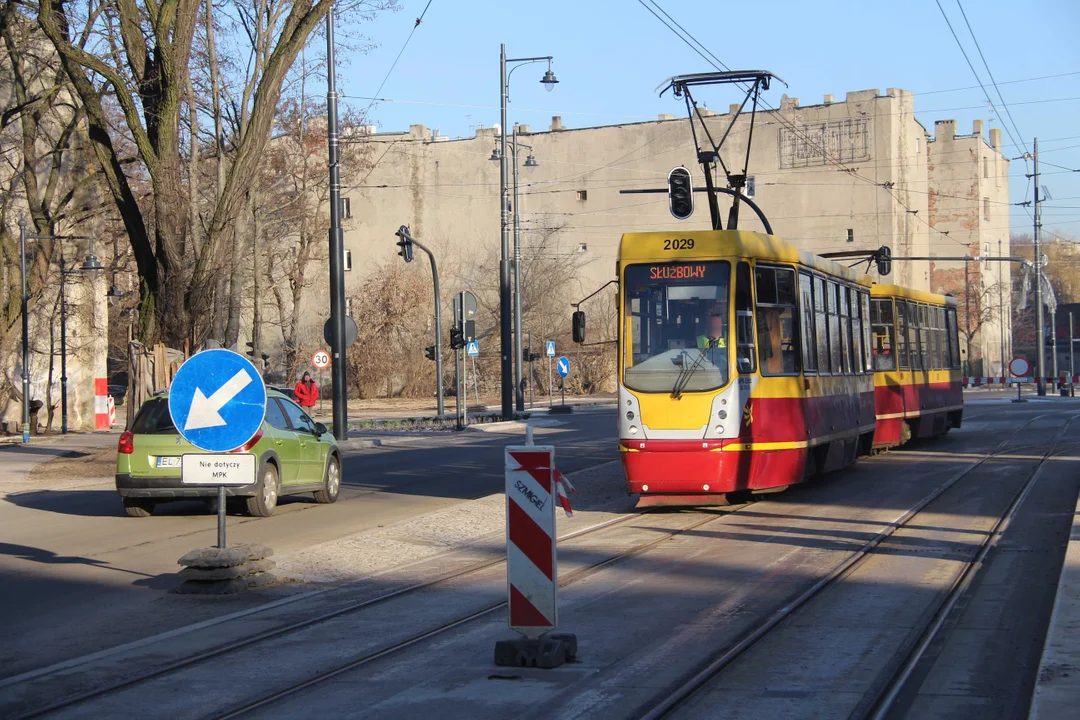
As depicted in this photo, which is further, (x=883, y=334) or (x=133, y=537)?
(x=883, y=334)

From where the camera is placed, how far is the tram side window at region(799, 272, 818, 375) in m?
15.5

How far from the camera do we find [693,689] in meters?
6.44

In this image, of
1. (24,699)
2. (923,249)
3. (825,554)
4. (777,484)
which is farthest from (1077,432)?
(923,249)

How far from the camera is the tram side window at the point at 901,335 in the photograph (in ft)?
77.3

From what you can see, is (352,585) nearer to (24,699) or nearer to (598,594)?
(598,594)

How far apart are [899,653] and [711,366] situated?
6.93 meters

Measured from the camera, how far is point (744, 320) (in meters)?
14.2

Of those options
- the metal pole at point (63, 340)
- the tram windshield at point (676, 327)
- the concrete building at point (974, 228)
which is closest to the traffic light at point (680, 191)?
the tram windshield at point (676, 327)

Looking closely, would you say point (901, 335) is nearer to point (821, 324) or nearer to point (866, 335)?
point (866, 335)

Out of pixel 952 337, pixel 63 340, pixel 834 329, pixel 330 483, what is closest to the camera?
pixel 330 483

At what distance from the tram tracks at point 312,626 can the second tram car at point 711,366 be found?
1.66 meters

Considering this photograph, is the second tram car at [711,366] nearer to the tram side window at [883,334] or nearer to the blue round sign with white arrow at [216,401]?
the blue round sign with white arrow at [216,401]

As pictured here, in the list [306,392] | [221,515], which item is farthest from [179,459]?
[306,392]

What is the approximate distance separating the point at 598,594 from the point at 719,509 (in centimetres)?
592
